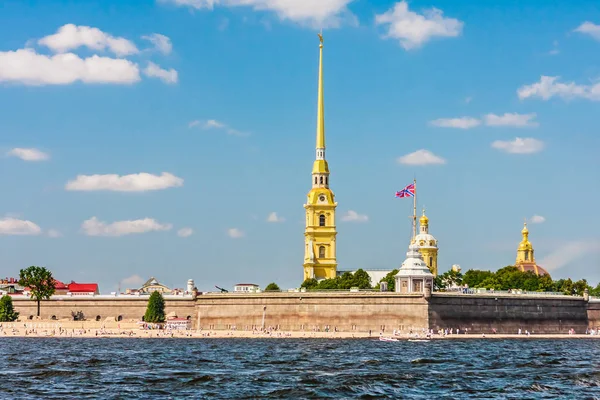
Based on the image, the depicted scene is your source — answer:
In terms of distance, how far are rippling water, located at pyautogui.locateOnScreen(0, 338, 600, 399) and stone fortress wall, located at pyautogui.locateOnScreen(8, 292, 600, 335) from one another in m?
16.1

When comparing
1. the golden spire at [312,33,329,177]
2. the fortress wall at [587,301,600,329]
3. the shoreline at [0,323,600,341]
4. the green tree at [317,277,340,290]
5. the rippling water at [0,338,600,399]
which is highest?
the golden spire at [312,33,329,177]

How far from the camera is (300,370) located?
2886 inches

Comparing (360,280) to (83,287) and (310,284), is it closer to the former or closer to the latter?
(310,284)

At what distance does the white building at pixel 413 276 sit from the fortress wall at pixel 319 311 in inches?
102

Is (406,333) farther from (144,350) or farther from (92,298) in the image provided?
(92,298)

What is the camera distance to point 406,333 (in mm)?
121938

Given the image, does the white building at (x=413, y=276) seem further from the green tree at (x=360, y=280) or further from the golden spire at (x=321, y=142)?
the golden spire at (x=321, y=142)

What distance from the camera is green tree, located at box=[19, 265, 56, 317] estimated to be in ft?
477

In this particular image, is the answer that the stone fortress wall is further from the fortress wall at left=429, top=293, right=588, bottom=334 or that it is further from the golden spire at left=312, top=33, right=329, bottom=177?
the golden spire at left=312, top=33, right=329, bottom=177

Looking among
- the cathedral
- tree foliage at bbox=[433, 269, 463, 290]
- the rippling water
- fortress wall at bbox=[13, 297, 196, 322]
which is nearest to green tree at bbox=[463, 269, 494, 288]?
tree foliage at bbox=[433, 269, 463, 290]

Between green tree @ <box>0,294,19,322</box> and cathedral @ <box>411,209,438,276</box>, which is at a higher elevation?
cathedral @ <box>411,209,438,276</box>

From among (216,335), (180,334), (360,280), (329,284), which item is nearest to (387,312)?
(216,335)

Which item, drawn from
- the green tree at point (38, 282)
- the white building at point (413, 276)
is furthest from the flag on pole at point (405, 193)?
the green tree at point (38, 282)

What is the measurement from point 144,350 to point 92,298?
52799mm
